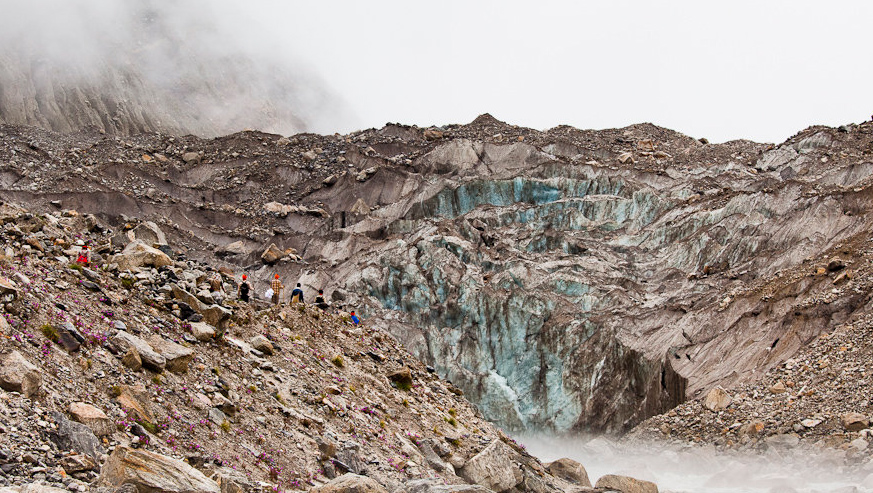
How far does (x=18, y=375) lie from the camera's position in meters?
10.1

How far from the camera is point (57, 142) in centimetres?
5397

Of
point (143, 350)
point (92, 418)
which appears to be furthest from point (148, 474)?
point (143, 350)

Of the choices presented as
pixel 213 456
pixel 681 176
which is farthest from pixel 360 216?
pixel 213 456

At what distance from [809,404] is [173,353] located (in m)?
20.8

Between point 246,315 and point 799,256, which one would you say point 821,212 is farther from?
point 246,315

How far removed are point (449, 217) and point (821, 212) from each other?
19787 mm

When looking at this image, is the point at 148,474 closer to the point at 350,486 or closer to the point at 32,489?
the point at 32,489

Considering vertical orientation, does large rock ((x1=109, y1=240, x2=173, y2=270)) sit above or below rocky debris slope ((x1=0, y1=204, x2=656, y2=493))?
above

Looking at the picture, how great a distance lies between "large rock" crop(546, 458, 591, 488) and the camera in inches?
776

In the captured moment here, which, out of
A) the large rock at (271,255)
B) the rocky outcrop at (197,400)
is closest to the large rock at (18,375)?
the rocky outcrop at (197,400)

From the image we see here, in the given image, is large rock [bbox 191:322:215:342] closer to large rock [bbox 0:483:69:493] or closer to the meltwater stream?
large rock [bbox 0:483:69:493]

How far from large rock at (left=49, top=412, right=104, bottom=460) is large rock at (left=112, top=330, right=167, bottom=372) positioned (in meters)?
2.64

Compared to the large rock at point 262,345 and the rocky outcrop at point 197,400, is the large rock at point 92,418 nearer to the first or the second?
the rocky outcrop at point 197,400

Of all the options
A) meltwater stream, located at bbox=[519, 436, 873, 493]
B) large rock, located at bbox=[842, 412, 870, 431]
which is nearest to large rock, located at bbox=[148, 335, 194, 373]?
meltwater stream, located at bbox=[519, 436, 873, 493]
